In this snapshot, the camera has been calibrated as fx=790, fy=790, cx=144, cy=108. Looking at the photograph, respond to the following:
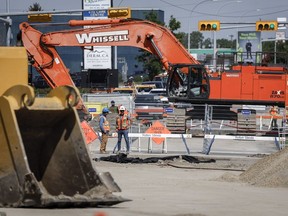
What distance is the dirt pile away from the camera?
1708cm

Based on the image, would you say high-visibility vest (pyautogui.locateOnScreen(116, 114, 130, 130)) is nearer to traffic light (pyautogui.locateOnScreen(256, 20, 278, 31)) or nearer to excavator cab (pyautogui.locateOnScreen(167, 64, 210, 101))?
excavator cab (pyautogui.locateOnScreen(167, 64, 210, 101))

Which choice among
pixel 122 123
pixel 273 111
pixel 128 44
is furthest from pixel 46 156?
pixel 273 111

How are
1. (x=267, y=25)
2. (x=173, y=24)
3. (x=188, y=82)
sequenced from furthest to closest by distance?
(x=173, y=24) → (x=267, y=25) → (x=188, y=82)

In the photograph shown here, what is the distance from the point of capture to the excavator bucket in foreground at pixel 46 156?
1066 centimetres

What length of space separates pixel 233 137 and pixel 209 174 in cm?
612

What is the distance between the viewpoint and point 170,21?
74500 millimetres

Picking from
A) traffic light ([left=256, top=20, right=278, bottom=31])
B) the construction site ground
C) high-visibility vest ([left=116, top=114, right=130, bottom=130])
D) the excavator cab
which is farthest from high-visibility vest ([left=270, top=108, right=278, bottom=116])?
traffic light ([left=256, top=20, right=278, bottom=31])

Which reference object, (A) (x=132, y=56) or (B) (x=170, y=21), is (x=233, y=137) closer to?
(B) (x=170, y=21)

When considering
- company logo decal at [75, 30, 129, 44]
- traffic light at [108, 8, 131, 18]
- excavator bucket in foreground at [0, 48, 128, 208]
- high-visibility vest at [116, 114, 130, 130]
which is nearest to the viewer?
excavator bucket in foreground at [0, 48, 128, 208]

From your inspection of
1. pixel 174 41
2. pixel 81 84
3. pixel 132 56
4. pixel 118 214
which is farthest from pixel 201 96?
pixel 132 56

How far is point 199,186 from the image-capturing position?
16.9 meters

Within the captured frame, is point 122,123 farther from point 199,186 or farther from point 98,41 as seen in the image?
point 199,186

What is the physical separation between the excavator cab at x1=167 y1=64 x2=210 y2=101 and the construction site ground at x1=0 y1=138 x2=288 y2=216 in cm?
199

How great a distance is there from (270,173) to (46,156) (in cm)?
719
